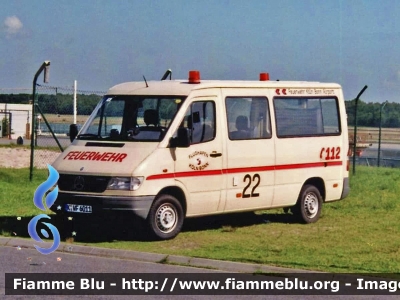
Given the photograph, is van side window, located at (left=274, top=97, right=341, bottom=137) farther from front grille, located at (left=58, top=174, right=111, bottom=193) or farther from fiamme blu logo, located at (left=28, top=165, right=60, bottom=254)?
fiamme blu logo, located at (left=28, top=165, right=60, bottom=254)

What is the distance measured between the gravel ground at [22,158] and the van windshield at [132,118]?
12.4 metres

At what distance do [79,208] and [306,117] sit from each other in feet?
16.0

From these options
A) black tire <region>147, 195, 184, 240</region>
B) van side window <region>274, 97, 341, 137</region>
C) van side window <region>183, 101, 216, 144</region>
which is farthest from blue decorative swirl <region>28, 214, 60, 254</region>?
van side window <region>274, 97, 341, 137</region>

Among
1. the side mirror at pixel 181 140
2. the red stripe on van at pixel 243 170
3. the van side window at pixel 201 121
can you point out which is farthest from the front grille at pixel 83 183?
the van side window at pixel 201 121

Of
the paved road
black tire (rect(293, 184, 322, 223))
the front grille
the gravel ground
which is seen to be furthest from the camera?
the gravel ground

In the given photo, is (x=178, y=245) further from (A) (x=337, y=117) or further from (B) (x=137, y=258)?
(A) (x=337, y=117)

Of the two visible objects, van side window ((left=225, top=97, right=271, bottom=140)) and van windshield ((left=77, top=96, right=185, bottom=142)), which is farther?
van side window ((left=225, top=97, right=271, bottom=140))

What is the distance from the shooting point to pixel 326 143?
16234mm

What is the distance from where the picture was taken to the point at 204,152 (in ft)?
45.7

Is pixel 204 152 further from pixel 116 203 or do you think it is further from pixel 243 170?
pixel 116 203

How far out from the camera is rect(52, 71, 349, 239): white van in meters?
13.1

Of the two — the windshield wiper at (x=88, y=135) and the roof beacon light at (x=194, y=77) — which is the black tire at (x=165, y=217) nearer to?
the windshield wiper at (x=88, y=135)

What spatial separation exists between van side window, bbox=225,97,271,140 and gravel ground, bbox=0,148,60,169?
12671mm

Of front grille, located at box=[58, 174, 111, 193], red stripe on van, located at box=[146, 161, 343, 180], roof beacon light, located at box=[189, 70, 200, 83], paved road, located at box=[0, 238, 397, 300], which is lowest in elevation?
paved road, located at box=[0, 238, 397, 300]
